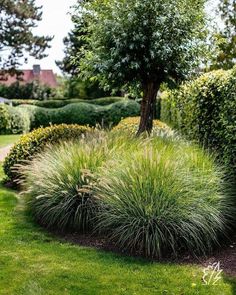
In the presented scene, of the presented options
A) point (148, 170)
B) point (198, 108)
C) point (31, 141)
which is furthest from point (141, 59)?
point (148, 170)

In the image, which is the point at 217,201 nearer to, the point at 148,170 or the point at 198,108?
the point at 148,170

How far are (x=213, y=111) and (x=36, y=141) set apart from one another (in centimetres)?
334

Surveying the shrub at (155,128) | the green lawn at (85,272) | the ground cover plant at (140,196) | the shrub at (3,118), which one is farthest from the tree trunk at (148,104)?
the shrub at (3,118)

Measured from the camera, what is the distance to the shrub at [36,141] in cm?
805

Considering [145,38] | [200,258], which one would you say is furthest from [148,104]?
[200,258]

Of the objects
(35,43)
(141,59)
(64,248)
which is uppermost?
(35,43)

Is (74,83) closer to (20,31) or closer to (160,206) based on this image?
(20,31)

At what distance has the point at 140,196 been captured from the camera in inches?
182

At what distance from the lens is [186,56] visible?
7477 millimetres

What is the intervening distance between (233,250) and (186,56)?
152 inches

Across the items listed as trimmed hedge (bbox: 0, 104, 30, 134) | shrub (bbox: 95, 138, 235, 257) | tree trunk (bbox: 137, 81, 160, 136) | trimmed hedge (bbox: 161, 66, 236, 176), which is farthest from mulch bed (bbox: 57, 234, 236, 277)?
trimmed hedge (bbox: 0, 104, 30, 134)

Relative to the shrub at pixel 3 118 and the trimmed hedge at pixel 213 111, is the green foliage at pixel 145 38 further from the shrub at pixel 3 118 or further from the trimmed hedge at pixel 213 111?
the shrub at pixel 3 118

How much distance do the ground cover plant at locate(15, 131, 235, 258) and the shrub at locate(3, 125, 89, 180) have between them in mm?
2170

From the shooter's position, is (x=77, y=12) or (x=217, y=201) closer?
(x=217, y=201)
